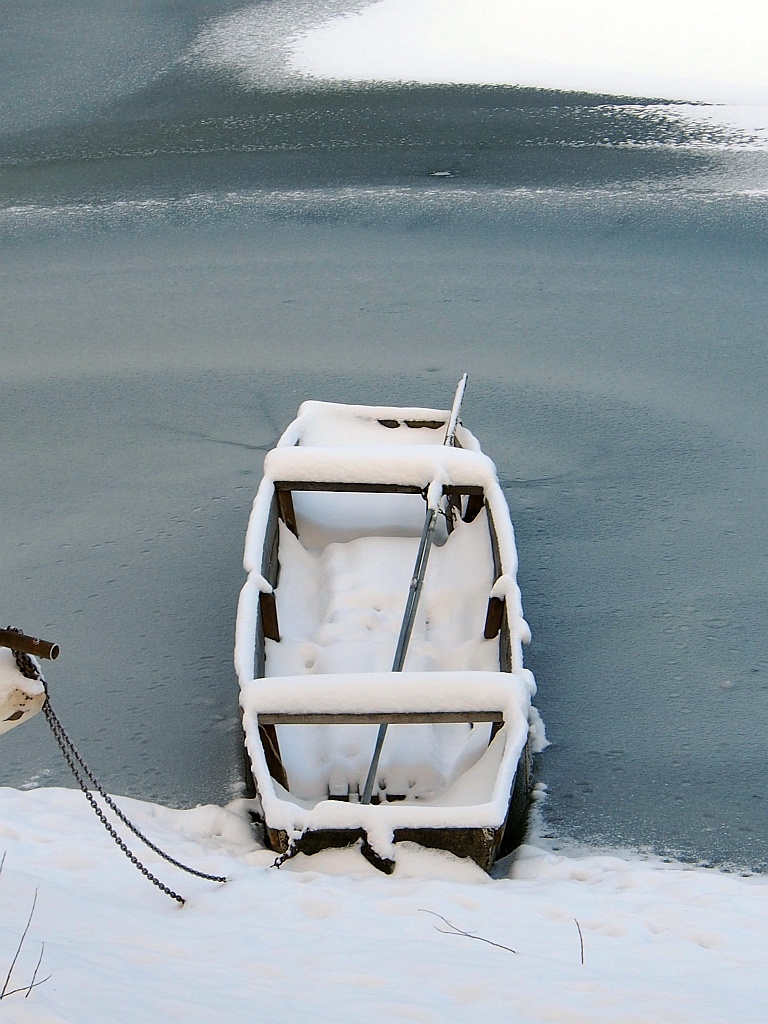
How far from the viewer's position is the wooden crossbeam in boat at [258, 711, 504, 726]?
4340 millimetres

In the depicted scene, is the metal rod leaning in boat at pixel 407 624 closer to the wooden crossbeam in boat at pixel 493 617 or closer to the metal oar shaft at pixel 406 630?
the metal oar shaft at pixel 406 630

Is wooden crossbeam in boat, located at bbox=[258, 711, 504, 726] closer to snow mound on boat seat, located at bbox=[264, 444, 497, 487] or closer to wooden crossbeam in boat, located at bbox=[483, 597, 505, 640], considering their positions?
wooden crossbeam in boat, located at bbox=[483, 597, 505, 640]

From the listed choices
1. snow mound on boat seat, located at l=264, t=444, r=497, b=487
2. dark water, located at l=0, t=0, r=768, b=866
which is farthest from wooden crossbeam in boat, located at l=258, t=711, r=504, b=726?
snow mound on boat seat, located at l=264, t=444, r=497, b=487

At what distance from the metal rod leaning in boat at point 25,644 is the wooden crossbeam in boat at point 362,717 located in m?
1.42

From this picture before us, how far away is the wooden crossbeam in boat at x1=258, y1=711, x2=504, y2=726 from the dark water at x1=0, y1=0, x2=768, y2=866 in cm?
87

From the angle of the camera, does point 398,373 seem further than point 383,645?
Yes

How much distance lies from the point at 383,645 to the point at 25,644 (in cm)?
256

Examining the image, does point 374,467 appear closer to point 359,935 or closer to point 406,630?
point 406,630

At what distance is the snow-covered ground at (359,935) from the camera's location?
11.1 feet

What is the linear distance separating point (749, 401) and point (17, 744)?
551cm

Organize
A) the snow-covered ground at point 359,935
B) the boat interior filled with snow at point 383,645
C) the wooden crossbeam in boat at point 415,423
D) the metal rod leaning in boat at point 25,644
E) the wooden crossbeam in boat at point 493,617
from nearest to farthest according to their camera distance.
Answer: the metal rod leaning in boat at point 25,644, the snow-covered ground at point 359,935, the boat interior filled with snow at point 383,645, the wooden crossbeam in boat at point 493,617, the wooden crossbeam in boat at point 415,423

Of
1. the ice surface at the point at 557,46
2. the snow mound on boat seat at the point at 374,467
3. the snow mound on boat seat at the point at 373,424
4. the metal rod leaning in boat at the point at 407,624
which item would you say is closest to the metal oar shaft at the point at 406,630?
the metal rod leaning in boat at the point at 407,624

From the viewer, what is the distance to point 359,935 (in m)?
3.85

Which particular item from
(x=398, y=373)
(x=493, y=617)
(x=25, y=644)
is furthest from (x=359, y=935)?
(x=398, y=373)
